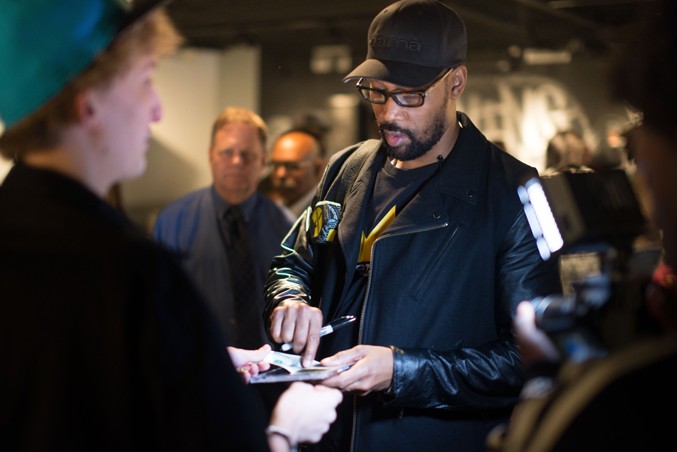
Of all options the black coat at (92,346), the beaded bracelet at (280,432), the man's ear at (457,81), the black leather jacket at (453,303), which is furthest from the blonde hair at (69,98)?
the man's ear at (457,81)

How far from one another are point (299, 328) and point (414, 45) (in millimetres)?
897

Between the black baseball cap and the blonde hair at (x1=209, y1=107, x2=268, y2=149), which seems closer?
the black baseball cap

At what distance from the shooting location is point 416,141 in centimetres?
253

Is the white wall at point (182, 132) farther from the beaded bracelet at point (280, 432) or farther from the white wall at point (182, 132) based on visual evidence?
the beaded bracelet at point (280, 432)

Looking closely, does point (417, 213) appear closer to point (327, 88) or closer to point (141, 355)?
point (141, 355)

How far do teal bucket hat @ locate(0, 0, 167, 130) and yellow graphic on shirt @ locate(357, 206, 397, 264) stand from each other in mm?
1283

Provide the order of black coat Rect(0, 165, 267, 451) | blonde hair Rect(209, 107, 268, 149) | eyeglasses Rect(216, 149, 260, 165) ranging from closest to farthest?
black coat Rect(0, 165, 267, 451) → eyeglasses Rect(216, 149, 260, 165) → blonde hair Rect(209, 107, 268, 149)

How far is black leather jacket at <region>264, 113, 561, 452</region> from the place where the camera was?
2.35 metres

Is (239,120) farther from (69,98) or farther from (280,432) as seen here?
(69,98)

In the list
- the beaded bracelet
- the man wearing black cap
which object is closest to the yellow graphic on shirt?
the man wearing black cap

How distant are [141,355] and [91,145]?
0.37m

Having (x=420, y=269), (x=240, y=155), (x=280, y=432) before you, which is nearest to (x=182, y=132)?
(x=240, y=155)

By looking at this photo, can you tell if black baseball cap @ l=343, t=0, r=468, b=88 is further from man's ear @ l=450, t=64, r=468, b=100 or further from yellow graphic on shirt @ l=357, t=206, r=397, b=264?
yellow graphic on shirt @ l=357, t=206, r=397, b=264

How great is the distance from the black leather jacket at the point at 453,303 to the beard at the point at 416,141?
120 millimetres
